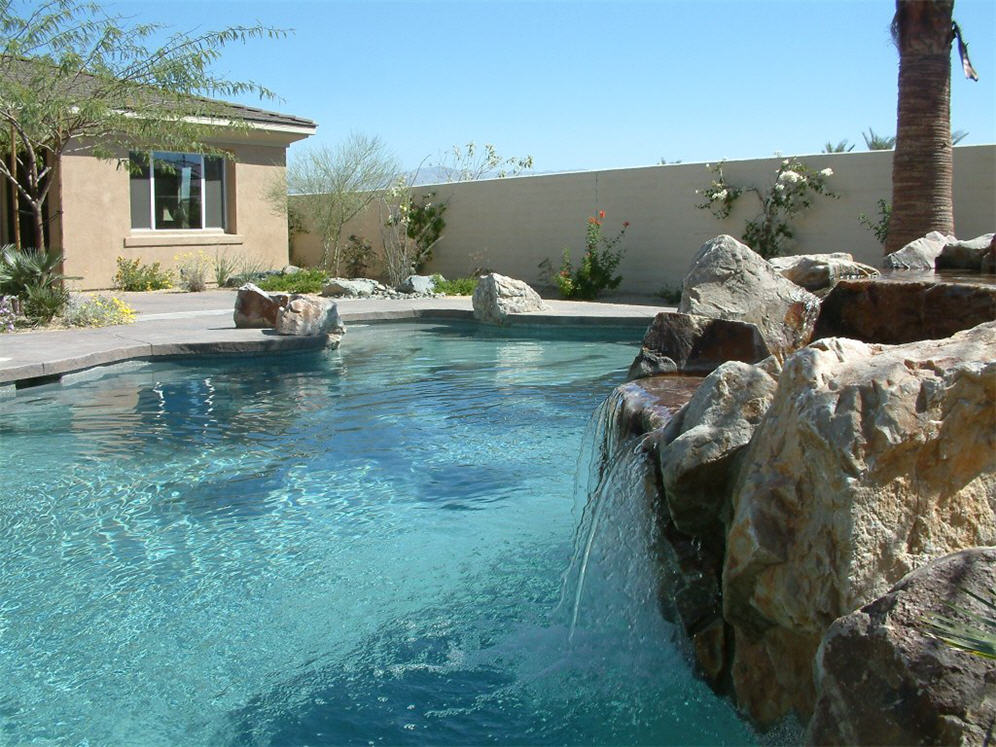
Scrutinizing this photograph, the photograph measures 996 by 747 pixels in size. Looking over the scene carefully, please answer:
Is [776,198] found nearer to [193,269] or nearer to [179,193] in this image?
[193,269]

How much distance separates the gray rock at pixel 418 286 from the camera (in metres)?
16.6

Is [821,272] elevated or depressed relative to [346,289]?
elevated

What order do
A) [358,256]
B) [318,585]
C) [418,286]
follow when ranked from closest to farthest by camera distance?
[318,585], [418,286], [358,256]

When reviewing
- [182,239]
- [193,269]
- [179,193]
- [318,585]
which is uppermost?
[179,193]

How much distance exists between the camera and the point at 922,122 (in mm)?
10320

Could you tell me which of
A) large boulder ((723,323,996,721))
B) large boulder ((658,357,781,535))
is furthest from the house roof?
large boulder ((723,323,996,721))

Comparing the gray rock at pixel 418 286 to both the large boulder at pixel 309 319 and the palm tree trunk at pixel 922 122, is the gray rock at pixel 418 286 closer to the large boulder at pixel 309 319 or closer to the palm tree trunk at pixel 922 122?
the large boulder at pixel 309 319

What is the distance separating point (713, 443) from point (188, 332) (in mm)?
9226

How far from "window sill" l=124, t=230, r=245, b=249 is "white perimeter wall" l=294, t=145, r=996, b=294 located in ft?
9.83

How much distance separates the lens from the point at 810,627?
7.89 feet

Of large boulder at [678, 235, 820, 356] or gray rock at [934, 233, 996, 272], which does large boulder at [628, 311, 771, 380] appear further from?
gray rock at [934, 233, 996, 272]

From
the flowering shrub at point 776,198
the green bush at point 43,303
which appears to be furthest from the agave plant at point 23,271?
the flowering shrub at point 776,198

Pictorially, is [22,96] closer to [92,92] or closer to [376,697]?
[92,92]

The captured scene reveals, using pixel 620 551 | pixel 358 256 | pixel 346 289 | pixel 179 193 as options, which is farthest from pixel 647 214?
pixel 620 551
